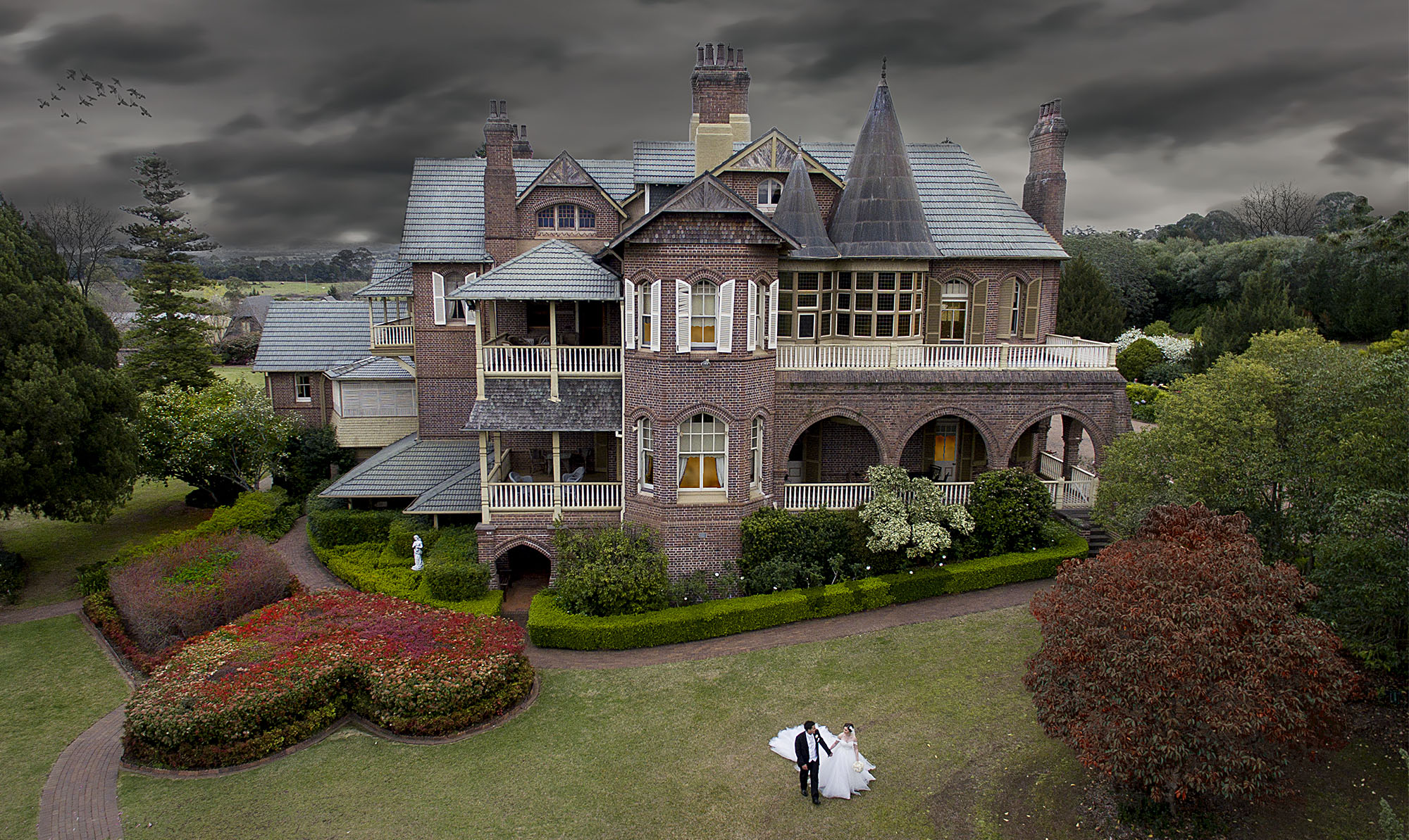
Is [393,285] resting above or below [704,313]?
above

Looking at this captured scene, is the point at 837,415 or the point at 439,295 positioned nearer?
the point at 837,415

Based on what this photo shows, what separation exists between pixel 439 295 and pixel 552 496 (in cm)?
954

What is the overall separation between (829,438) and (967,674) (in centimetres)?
969

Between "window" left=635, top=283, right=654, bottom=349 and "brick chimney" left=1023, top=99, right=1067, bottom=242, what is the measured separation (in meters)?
15.7

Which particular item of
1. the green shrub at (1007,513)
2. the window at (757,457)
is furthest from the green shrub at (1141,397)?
the window at (757,457)

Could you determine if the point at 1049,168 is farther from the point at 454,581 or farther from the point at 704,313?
the point at 454,581

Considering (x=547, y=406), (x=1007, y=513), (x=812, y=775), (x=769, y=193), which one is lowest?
(x=812, y=775)

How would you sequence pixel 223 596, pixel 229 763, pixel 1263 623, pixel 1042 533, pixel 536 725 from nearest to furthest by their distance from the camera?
pixel 1263 623 < pixel 229 763 < pixel 536 725 < pixel 223 596 < pixel 1042 533

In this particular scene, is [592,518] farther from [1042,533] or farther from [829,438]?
[1042,533]

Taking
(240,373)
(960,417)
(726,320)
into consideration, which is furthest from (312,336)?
(240,373)

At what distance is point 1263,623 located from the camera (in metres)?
11.2

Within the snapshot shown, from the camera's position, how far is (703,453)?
2106 centimetres

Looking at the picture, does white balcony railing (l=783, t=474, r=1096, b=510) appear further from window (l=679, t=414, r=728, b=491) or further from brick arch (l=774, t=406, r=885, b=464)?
window (l=679, t=414, r=728, b=491)

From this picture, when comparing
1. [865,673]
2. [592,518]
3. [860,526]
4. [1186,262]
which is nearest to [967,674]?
[865,673]
